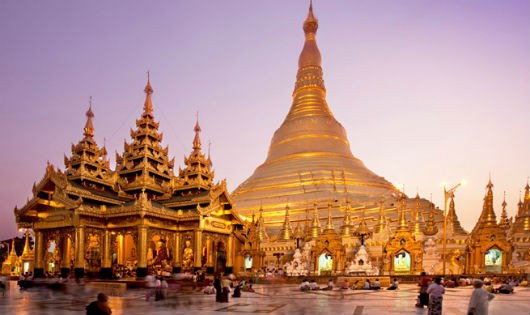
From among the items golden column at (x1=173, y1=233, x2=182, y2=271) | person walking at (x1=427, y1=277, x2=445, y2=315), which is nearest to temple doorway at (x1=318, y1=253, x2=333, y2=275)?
golden column at (x1=173, y1=233, x2=182, y2=271)

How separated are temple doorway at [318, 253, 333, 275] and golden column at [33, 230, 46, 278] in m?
19.7

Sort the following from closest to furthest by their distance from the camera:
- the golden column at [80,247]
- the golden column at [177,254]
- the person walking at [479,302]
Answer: the person walking at [479,302], the golden column at [80,247], the golden column at [177,254]

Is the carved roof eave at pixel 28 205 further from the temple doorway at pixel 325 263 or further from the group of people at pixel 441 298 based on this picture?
the group of people at pixel 441 298

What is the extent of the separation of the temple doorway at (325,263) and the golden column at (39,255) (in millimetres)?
19674

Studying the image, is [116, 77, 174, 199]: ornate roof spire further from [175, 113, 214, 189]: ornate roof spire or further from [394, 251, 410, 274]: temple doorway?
[394, 251, 410, 274]: temple doorway

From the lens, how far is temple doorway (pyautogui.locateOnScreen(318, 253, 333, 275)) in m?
36.7

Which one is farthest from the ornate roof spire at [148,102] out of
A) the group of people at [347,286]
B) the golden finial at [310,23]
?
the golden finial at [310,23]

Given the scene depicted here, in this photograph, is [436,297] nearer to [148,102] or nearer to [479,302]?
[479,302]

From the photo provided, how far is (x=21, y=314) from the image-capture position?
12.8 meters

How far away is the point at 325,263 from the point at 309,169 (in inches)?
842

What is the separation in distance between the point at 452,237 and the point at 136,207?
2436cm

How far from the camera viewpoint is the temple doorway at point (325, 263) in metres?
36.7

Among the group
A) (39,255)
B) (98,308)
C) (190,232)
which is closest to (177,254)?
(190,232)

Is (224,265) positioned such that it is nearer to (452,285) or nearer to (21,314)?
(452,285)
